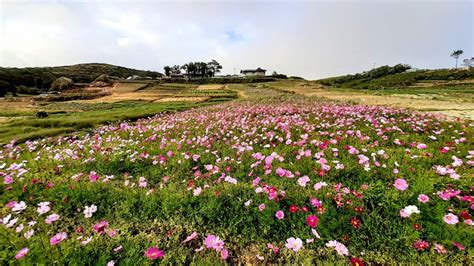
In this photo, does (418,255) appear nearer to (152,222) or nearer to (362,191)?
(362,191)

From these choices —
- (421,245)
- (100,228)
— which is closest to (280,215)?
(421,245)

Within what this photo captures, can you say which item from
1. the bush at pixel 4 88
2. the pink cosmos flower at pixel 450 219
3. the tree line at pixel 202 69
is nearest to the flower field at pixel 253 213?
the pink cosmos flower at pixel 450 219

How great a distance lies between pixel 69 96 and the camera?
59.7 m

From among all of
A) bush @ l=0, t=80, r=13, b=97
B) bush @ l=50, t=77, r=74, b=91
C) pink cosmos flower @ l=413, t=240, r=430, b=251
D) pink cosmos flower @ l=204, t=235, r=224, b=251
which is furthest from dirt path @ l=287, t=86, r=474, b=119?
bush @ l=0, t=80, r=13, b=97

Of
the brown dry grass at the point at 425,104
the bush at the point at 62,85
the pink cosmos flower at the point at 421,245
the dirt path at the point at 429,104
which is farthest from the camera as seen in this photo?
the bush at the point at 62,85

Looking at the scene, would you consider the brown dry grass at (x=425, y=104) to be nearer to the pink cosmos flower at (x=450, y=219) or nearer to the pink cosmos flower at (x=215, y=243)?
the pink cosmos flower at (x=450, y=219)

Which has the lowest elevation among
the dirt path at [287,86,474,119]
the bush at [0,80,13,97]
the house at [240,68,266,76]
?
the dirt path at [287,86,474,119]

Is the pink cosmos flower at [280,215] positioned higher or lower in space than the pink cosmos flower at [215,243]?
higher

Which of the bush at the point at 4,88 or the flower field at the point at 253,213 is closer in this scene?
the flower field at the point at 253,213

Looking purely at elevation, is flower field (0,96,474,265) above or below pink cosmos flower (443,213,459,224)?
below

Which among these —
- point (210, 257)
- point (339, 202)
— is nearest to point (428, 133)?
point (339, 202)

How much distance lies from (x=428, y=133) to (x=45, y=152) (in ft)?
36.6

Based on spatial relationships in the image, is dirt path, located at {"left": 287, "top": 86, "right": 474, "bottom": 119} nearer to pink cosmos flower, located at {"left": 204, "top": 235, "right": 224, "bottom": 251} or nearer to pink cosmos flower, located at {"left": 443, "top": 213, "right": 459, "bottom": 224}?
pink cosmos flower, located at {"left": 443, "top": 213, "right": 459, "bottom": 224}

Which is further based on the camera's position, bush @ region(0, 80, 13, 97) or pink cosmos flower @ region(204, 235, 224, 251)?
bush @ region(0, 80, 13, 97)
